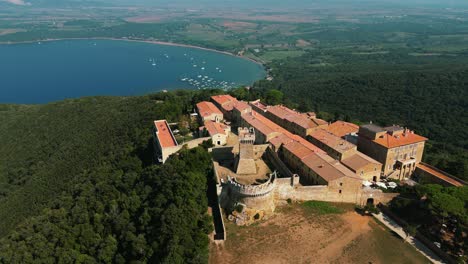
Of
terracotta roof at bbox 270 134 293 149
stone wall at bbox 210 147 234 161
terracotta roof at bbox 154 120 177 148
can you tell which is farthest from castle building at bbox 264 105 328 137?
terracotta roof at bbox 154 120 177 148

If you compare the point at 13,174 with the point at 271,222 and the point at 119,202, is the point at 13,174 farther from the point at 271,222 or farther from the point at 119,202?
the point at 271,222

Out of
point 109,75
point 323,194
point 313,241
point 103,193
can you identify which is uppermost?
point 323,194

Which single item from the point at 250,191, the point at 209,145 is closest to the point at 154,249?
the point at 250,191

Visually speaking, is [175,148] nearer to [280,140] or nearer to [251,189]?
[280,140]

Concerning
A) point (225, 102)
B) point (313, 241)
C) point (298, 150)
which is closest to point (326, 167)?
point (298, 150)

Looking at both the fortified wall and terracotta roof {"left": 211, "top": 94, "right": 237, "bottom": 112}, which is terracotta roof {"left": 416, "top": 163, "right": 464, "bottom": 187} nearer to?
the fortified wall
